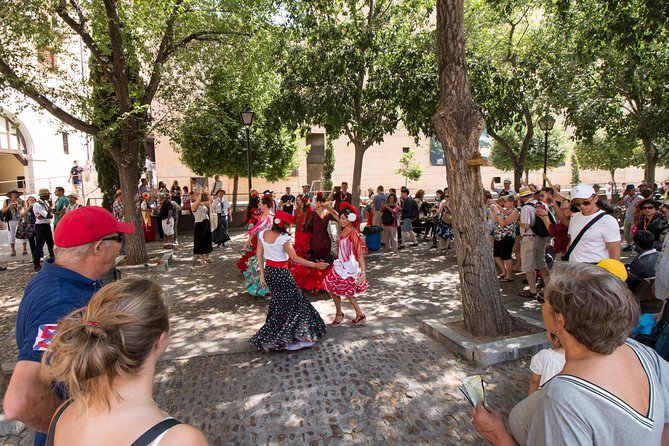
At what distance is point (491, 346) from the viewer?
181 inches

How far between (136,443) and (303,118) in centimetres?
1102

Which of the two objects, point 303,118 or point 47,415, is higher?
point 303,118

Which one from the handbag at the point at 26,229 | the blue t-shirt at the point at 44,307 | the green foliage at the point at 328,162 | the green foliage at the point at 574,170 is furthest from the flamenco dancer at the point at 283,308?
the green foliage at the point at 574,170

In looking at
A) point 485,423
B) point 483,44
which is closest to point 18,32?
point 485,423

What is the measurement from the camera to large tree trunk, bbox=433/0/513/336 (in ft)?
16.0

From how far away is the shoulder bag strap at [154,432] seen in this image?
1.17 metres

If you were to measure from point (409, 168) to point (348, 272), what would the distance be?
31056mm

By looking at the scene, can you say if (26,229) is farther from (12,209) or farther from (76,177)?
(76,177)

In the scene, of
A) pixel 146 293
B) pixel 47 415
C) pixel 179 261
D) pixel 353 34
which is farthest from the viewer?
pixel 353 34

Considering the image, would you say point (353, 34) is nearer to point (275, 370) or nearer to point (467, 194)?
point (467, 194)

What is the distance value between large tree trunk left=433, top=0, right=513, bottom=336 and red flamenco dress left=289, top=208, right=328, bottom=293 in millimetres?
2978

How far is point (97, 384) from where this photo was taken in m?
1.26

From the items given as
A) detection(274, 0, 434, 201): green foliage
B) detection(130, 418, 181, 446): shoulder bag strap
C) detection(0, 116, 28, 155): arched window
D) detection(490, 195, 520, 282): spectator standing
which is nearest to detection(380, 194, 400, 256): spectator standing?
detection(274, 0, 434, 201): green foliage

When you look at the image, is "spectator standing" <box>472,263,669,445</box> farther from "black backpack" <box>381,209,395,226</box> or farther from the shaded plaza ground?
"black backpack" <box>381,209,395,226</box>
